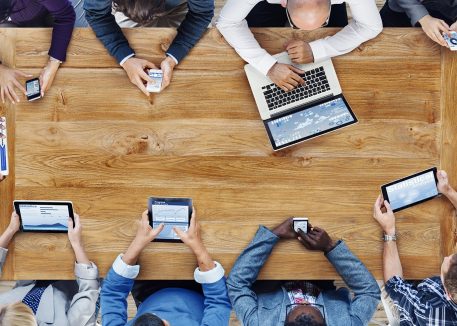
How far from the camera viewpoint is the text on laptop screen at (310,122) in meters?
2.11

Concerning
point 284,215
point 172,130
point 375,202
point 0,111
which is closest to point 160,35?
point 172,130

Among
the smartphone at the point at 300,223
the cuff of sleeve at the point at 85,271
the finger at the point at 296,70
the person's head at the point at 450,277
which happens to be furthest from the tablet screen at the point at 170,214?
the person's head at the point at 450,277

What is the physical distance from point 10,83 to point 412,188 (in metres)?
1.51

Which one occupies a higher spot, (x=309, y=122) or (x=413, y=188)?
(x=309, y=122)

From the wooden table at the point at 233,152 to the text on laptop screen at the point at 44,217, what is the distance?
4 cm

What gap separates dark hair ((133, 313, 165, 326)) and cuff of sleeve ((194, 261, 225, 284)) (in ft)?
0.81

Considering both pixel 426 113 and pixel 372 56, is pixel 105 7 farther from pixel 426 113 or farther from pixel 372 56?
pixel 426 113

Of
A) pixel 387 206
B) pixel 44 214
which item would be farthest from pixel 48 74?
pixel 387 206

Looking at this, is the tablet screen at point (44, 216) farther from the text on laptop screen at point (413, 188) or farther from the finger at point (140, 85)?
the text on laptop screen at point (413, 188)

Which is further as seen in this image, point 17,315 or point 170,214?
point 170,214

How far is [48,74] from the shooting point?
2121mm

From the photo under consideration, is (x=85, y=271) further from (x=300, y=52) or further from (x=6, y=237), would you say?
(x=300, y=52)

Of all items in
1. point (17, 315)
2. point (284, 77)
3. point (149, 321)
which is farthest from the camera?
point (284, 77)

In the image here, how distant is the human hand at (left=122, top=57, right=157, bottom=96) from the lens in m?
2.10
